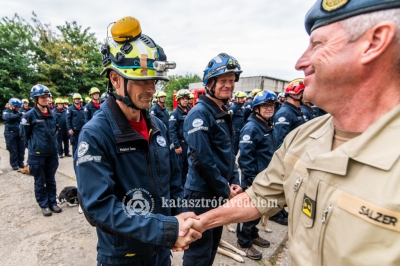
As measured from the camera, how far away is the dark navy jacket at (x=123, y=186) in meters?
1.62

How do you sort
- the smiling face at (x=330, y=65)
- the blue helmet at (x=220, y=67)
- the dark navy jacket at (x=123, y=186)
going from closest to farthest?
the smiling face at (x=330, y=65), the dark navy jacket at (x=123, y=186), the blue helmet at (x=220, y=67)

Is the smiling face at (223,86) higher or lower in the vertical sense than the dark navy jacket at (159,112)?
higher

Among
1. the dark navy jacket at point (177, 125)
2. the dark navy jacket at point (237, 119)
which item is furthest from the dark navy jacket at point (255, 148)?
the dark navy jacket at point (237, 119)

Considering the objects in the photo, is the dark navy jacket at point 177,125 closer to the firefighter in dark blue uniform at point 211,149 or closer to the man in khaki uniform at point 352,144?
the firefighter in dark blue uniform at point 211,149

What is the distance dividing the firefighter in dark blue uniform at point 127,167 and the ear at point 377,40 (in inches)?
56.6

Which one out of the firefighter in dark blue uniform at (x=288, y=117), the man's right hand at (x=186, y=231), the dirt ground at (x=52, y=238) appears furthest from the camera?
the firefighter in dark blue uniform at (x=288, y=117)

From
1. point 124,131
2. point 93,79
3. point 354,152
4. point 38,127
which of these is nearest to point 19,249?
point 38,127

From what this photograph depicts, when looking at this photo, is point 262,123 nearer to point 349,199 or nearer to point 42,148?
point 349,199

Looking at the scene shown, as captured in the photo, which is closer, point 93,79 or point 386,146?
point 386,146

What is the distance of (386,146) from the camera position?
0.93 m

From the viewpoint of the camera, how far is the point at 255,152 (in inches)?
153

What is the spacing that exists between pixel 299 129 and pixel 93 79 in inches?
1201

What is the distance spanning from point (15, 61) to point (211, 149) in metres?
28.8

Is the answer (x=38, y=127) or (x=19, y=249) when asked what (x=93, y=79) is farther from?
(x=19, y=249)
